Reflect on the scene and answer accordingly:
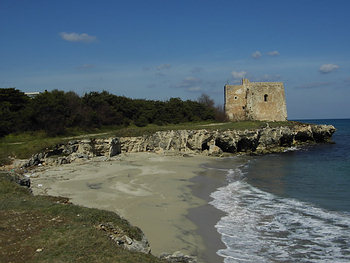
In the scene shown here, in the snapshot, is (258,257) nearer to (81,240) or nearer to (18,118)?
(81,240)

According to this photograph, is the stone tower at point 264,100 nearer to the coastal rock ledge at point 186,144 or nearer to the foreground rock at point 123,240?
the coastal rock ledge at point 186,144

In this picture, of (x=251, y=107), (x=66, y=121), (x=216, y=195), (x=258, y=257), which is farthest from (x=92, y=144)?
(x=251, y=107)

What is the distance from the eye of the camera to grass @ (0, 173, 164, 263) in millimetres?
5199

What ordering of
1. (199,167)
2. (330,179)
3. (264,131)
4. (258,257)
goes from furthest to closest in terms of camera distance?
(264,131), (199,167), (330,179), (258,257)

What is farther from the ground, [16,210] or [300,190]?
→ [16,210]

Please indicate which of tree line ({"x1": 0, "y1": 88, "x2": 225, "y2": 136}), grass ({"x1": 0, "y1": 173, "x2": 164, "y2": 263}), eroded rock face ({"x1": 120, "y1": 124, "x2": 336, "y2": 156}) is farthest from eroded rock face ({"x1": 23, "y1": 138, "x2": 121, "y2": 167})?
grass ({"x1": 0, "y1": 173, "x2": 164, "y2": 263})

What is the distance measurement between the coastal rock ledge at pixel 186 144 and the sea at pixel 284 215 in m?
8.20

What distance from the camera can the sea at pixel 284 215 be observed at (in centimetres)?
795

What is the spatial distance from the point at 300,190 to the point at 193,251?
357 inches

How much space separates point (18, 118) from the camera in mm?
26609

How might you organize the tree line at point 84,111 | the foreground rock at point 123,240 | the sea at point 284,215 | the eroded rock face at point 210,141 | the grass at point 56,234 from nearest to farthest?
the grass at point 56,234
the foreground rock at point 123,240
the sea at point 284,215
the tree line at point 84,111
the eroded rock face at point 210,141

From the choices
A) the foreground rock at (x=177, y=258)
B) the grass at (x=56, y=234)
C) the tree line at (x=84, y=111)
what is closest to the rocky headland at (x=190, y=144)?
the tree line at (x=84, y=111)

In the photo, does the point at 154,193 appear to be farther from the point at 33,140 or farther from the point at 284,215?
the point at 33,140

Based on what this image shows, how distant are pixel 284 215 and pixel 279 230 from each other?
165cm
